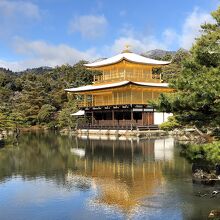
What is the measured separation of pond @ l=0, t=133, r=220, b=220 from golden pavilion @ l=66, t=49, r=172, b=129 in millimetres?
19204

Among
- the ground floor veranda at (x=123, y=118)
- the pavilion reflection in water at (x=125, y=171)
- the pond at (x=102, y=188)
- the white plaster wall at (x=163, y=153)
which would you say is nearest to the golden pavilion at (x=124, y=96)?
the ground floor veranda at (x=123, y=118)

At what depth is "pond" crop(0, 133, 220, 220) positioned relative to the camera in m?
12.5

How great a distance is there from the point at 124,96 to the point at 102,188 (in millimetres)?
31004

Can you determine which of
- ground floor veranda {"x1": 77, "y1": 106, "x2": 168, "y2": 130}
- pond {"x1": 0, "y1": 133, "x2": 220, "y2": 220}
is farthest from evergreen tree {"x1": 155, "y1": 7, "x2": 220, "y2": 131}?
ground floor veranda {"x1": 77, "y1": 106, "x2": 168, "y2": 130}

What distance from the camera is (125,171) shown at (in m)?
19.8

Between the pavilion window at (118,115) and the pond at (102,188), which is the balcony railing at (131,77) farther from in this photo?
the pond at (102,188)

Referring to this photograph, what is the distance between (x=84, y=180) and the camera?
17.7 meters

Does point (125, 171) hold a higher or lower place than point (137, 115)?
lower

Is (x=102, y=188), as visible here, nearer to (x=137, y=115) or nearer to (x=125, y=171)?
(x=125, y=171)

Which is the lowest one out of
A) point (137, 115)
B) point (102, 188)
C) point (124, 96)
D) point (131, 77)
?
point (102, 188)

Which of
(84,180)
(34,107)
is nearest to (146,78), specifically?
(34,107)

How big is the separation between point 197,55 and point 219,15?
1210 mm

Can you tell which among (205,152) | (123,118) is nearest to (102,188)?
(205,152)

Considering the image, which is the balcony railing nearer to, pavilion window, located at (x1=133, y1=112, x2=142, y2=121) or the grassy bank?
pavilion window, located at (x1=133, y1=112, x2=142, y2=121)
